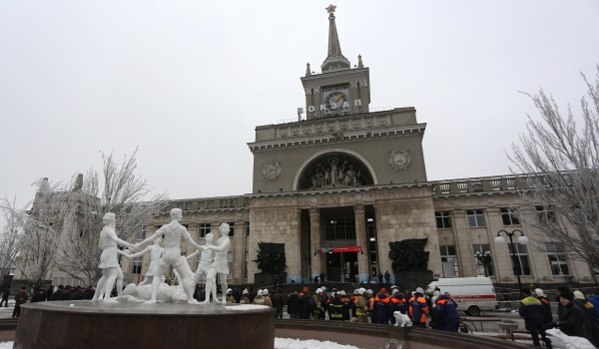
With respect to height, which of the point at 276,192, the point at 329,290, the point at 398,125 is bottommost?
the point at 329,290

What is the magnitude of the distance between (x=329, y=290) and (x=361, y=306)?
1612 centimetres

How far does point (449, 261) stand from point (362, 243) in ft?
29.3

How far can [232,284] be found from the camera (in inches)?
1411

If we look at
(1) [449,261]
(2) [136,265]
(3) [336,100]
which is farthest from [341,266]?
(2) [136,265]

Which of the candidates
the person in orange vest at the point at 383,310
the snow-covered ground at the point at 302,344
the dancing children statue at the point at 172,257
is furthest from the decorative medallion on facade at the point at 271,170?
the dancing children statue at the point at 172,257

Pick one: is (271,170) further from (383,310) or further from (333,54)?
(383,310)

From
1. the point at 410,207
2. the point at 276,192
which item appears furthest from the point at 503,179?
the point at 276,192

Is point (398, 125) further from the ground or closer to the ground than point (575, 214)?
further from the ground

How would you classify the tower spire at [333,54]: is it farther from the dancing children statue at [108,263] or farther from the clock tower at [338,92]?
the dancing children statue at [108,263]

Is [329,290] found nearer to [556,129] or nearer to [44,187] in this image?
[556,129]

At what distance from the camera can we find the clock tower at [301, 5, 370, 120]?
42.0 meters

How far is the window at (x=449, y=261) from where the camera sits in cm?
3127

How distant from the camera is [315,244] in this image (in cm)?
3341

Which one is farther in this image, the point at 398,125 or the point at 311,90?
the point at 311,90
